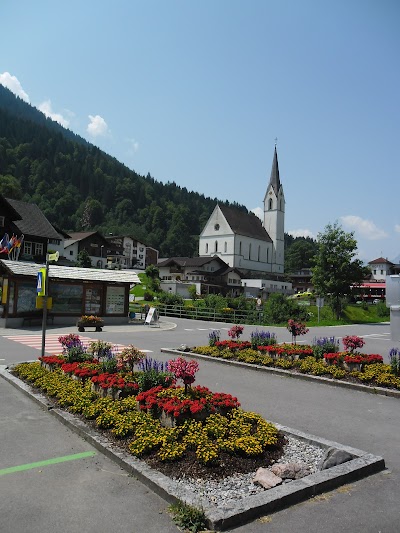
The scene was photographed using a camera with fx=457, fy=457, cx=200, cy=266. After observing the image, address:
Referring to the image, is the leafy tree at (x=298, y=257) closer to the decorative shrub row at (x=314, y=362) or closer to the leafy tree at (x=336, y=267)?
the leafy tree at (x=336, y=267)

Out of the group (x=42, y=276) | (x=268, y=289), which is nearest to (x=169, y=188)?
(x=268, y=289)

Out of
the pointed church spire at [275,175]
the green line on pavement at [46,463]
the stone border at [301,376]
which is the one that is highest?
Result: the pointed church spire at [275,175]

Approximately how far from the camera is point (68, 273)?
28688 millimetres

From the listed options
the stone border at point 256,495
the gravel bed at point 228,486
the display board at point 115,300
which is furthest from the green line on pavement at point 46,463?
the display board at point 115,300

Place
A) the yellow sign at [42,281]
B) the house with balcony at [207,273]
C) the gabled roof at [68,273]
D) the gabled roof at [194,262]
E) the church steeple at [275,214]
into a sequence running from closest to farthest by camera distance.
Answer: the yellow sign at [42,281]
the gabled roof at [68,273]
the house with balcony at [207,273]
the gabled roof at [194,262]
the church steeple at [275,214]

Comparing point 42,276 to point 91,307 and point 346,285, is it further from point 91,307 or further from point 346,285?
point 346,285

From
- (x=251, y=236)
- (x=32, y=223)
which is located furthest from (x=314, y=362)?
(x=251, y=236)

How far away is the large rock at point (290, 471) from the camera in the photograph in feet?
17.1

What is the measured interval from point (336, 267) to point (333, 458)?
3847cm

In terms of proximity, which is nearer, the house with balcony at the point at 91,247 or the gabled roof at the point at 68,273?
the gabled roof at the point at 68,273

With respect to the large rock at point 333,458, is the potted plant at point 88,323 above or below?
above

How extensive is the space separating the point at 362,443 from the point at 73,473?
4.21 meters

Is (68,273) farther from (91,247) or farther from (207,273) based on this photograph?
(91,247)

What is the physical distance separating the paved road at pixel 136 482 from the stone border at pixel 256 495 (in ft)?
0.32
